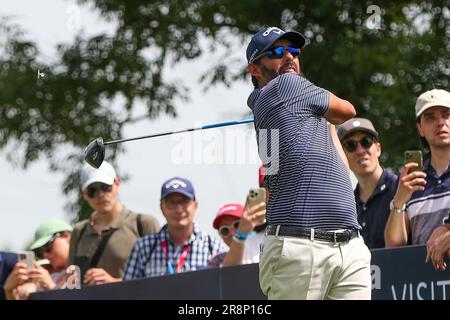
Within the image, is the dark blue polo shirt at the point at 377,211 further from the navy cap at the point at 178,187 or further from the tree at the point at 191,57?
the tree at the point at 191,57

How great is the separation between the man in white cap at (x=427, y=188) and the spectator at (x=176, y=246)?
2108mm

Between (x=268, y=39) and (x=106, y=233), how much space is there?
449 cm

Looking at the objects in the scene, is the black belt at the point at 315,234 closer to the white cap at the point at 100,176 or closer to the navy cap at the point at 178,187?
the navy cap at the point at 178,187

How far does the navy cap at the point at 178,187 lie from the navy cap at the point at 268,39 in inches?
141

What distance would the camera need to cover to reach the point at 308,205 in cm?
773

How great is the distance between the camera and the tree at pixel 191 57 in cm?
1683

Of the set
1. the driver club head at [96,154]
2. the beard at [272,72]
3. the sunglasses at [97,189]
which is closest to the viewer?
the beard at [272,72]

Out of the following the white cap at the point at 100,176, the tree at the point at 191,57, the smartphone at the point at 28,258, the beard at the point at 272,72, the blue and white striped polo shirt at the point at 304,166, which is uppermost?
the tree at the point at 191,57

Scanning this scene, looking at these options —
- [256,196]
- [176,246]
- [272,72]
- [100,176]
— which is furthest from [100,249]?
[272,72]

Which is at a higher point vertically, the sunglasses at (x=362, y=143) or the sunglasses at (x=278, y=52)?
the sunglasses at (x=362, y=143)

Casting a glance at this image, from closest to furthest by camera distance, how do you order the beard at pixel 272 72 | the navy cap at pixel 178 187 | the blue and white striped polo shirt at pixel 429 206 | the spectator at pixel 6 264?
the beard at pixel 272 72, the blue and white striped polo shirt at pixel 429 206, the navy cap at pixel 178 187, the spectator at pixel 6 264

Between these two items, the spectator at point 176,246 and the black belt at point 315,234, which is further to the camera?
the spectator at point 176,246

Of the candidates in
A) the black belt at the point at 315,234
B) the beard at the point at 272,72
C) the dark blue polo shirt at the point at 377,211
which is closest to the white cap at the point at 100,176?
the dark blue polo shirt at the point at 377,211

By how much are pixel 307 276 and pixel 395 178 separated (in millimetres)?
2531
